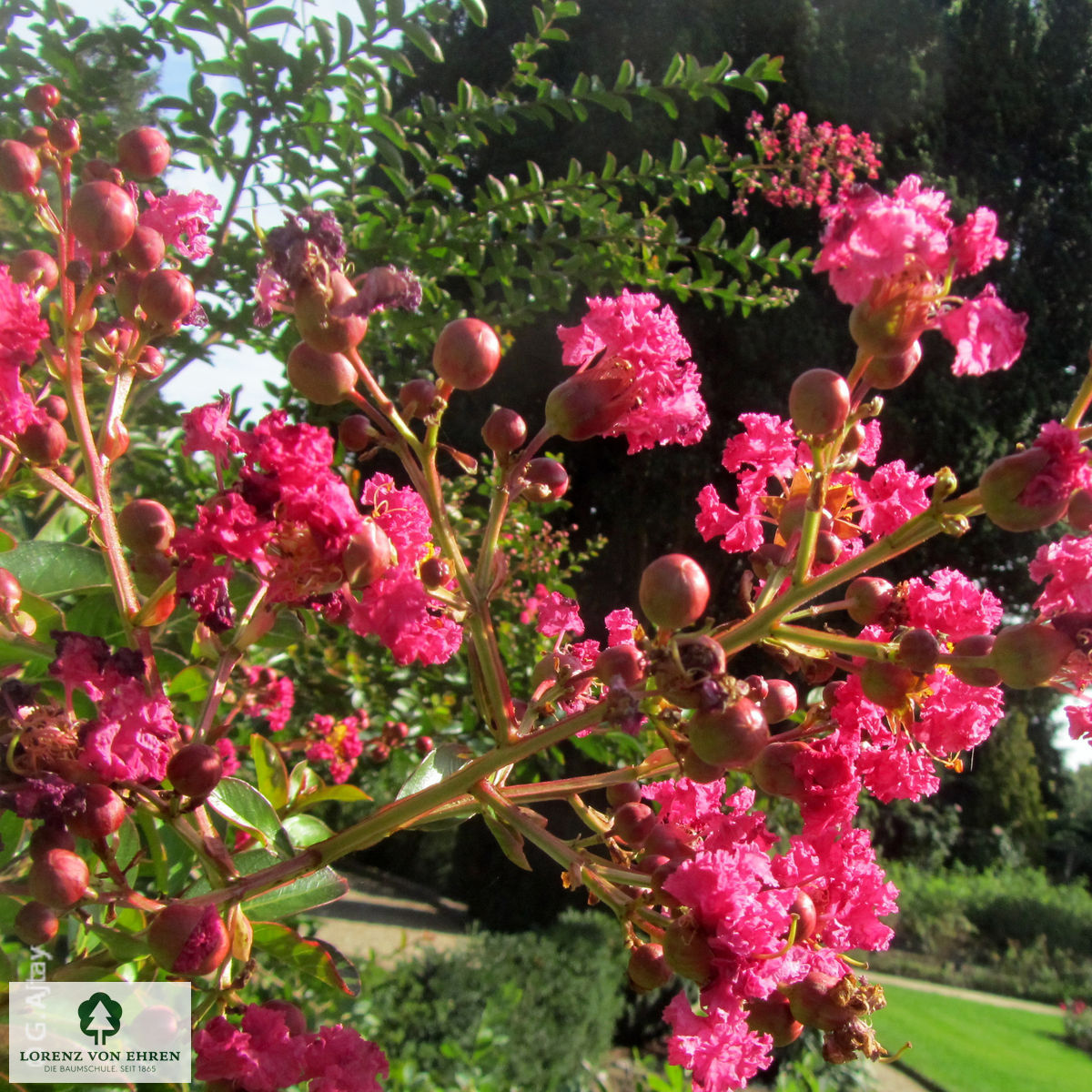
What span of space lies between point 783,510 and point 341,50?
1974mm

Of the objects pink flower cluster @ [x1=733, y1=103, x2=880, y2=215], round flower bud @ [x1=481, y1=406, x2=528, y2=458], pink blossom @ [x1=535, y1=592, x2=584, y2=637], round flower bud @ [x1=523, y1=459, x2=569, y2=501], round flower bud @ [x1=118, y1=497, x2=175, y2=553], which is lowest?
pink blossom @ [x1=535, y1=592, x2=584, y2=637]

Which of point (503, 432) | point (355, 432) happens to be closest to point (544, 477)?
point (503, 432)

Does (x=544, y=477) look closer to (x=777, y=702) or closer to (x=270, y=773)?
(x=777, y=702)

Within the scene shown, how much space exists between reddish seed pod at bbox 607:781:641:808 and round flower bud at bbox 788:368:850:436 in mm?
388

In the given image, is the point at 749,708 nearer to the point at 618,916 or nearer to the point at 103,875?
the point at 618,916

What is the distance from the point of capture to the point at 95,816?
72 centimetres

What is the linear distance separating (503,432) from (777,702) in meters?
0.35

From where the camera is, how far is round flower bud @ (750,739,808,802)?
755mm

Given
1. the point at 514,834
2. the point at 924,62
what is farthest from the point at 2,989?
the point at 924,62

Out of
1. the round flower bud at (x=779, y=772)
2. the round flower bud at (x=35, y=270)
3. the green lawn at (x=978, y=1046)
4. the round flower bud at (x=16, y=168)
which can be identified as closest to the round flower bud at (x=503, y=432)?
the round flower bud at (x=779, y=772)

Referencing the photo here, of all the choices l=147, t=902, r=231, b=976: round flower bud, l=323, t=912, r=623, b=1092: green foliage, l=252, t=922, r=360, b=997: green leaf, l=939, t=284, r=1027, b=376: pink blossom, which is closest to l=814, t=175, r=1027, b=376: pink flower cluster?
l=939, t=284, r=1027, b=376: pink blossom

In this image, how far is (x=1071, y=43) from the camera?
902 centimetres

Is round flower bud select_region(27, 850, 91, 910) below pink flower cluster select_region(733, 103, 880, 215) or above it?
below

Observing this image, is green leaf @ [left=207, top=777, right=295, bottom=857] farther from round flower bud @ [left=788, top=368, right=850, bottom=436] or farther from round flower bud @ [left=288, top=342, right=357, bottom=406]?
round flower bud @ [left=788, top=368, right=850, bottom=436]
